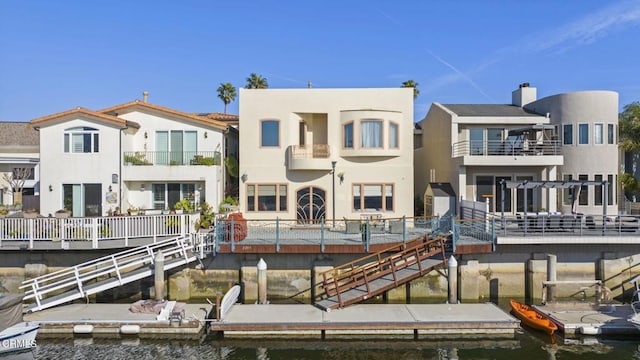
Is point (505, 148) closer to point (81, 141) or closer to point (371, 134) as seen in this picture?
point (371, 134)

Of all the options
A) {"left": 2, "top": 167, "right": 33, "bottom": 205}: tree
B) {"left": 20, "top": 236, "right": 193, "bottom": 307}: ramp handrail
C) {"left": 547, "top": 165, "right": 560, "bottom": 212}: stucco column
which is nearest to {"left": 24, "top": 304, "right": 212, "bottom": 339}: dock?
{"left": 20, "top": 236, "right": 193, "bottom": 307}: ramp handrail

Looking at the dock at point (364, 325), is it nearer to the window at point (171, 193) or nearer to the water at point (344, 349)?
the water at point (344, 349)

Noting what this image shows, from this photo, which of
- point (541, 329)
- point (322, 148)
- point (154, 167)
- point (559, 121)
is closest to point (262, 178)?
point (322, 148)

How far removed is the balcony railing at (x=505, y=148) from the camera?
25266mm

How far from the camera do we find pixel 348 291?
61.0 feet

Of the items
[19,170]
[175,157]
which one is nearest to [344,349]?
[175,157]

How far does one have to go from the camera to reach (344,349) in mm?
15406

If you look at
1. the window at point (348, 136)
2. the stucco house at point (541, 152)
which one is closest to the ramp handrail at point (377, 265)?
the stucco house at point (541, 152)

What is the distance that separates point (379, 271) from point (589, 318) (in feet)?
25.0

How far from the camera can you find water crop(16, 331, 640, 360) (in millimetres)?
14945

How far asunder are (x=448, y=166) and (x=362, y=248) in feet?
32.9

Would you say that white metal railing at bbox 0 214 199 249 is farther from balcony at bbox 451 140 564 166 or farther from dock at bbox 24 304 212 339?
balcony at bbox 451 140 564 166

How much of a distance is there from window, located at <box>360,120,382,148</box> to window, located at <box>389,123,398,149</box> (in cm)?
56

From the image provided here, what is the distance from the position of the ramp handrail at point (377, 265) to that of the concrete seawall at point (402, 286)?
763mm
